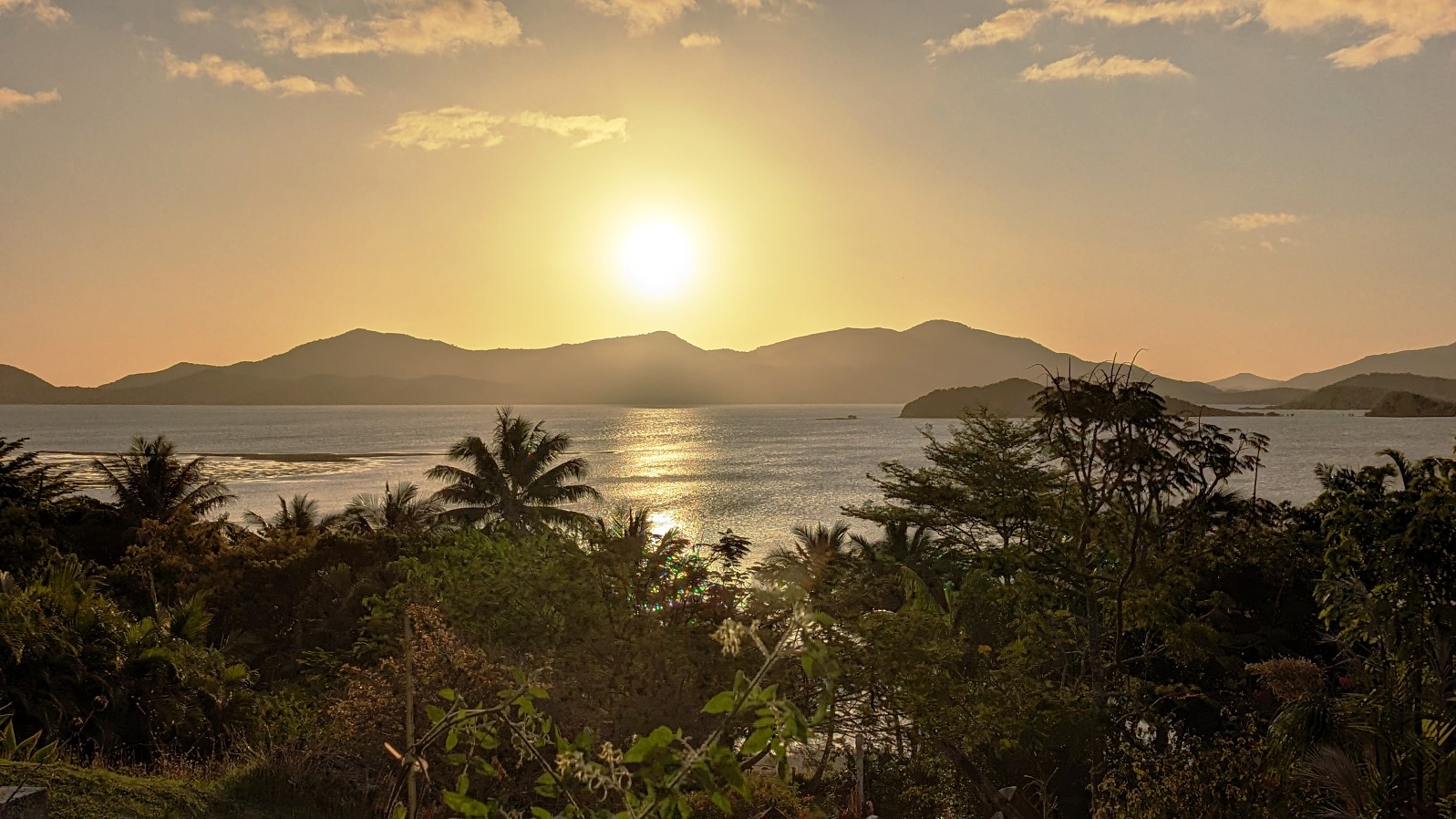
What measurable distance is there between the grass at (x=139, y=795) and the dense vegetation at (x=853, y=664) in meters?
0.05

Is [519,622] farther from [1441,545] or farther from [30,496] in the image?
[30,496]

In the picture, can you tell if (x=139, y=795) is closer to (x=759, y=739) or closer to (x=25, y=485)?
(x=759, y=739)

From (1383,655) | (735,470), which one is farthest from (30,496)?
(735,470)

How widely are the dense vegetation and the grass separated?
55mm

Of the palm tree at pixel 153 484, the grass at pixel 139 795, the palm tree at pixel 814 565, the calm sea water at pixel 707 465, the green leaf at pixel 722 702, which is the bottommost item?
the calm sea water at pixel 707 465

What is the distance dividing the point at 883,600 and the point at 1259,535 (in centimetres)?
1285

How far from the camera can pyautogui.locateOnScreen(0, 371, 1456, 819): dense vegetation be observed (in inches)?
364

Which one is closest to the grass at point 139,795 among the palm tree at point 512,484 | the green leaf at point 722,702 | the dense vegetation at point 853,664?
the dense vegetation at point 853,664

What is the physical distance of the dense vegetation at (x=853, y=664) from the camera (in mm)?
9250

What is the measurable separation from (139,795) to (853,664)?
1343 cm

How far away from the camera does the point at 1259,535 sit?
67.9 feet

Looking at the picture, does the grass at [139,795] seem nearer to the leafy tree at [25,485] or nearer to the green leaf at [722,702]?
the green leaf at [722,702]

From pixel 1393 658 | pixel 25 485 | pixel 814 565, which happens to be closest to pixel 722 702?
pixel 1393 658

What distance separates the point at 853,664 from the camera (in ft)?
64.2
